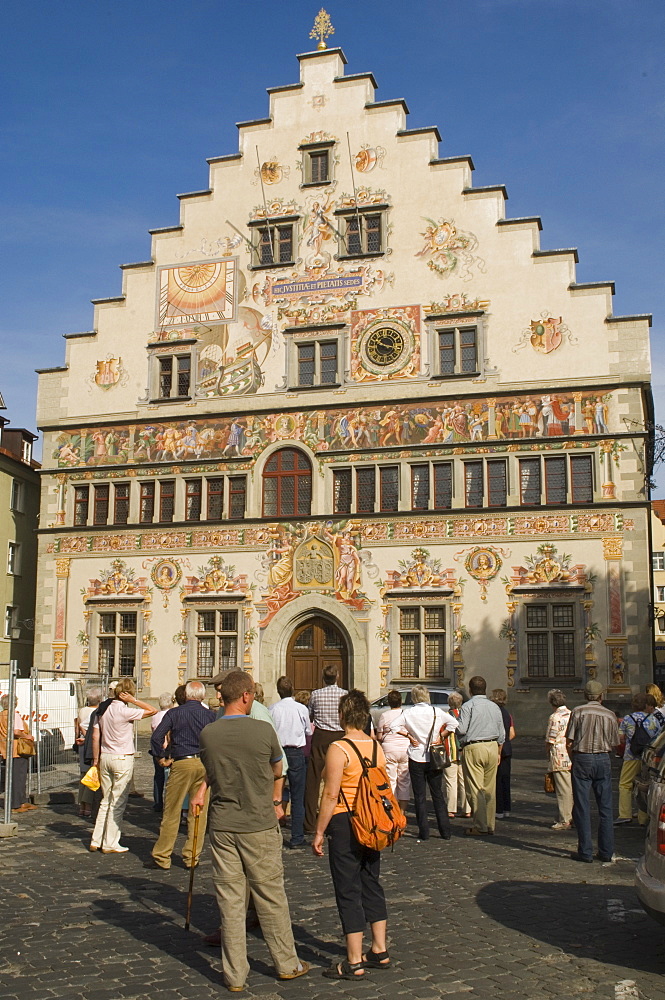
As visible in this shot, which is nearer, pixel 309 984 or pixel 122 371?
pixel 309 984

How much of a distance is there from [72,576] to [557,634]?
12727 mm

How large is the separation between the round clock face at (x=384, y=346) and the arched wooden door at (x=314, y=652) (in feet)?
21.6

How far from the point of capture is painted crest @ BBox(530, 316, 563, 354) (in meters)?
25.8

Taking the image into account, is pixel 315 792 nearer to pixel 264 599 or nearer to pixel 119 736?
pixel 119 736

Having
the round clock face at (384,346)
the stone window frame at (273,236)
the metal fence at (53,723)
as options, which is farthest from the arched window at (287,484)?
the metal fence at (53,723)

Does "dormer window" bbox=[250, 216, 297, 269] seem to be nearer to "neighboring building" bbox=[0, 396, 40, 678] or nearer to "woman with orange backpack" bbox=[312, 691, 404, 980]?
"neighboring building" bbox=[0, 396, 40, 678]

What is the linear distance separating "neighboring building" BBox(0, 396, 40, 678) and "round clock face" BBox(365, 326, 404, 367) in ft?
41.2

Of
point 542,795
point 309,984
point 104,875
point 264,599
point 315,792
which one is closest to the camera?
point 309,984

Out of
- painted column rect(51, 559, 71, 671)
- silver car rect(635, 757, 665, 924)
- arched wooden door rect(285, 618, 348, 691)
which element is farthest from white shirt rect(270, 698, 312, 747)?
painted column rect(51, 559, 71, 671)

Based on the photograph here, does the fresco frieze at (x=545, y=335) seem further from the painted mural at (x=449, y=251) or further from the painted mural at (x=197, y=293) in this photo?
the painted mural at (x=197, y=293)

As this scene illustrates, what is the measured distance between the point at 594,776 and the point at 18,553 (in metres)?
25.7

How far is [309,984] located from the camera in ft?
22.0

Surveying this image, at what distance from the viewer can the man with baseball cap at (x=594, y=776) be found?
1088 cm

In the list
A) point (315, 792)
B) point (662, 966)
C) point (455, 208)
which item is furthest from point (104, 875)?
point (455, 208)
